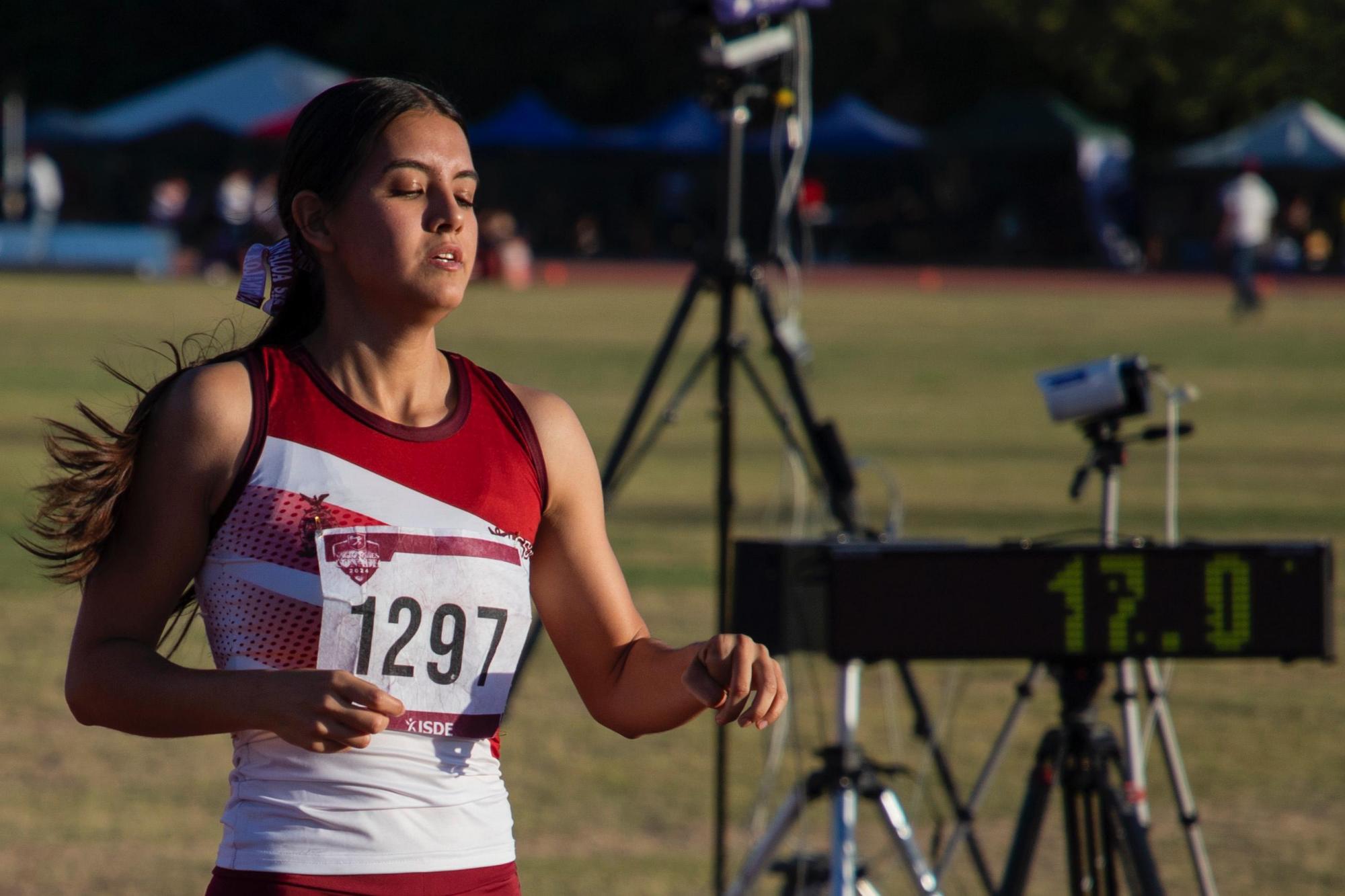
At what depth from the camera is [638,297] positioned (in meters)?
35.9

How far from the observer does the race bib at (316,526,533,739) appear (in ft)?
8.48

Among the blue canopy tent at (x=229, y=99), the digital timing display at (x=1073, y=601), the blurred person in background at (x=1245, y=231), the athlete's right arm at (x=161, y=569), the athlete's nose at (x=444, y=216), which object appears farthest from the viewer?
the blue canopy tent at (x=229, y=99)

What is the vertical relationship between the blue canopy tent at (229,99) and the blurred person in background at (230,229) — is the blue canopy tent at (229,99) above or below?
above

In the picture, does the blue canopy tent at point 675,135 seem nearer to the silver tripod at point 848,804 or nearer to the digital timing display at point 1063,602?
→ the silver tripod at point 848,804

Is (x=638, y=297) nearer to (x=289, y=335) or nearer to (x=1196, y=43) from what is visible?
(x=1196, y=43)

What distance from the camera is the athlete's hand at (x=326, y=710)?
91.4 inches

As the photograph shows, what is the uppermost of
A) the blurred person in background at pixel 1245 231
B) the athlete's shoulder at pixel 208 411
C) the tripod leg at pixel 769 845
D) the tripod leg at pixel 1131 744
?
the blurred person in background at pixel 1245 231

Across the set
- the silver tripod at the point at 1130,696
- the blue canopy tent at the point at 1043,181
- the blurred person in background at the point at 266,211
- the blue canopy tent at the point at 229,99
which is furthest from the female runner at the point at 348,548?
the blue canopy tent at the point at 229,99

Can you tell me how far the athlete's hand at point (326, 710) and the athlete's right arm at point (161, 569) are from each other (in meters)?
0.11

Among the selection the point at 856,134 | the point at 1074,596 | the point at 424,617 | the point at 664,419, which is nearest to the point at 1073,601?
the point at 1074,596

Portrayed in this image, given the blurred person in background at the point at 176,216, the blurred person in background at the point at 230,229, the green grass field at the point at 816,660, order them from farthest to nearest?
the blurred person in background at the point at 176,216, the blurred person in background at the point at 230,229, the green grass field at the point at 816,660

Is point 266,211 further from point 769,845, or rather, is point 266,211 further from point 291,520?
point 769,845

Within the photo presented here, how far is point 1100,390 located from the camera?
4.38m

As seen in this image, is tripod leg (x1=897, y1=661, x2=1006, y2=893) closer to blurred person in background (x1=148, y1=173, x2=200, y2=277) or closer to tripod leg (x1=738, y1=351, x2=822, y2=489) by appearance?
tripod leg (x1=738, y1=351, x2=822, y2=489)
